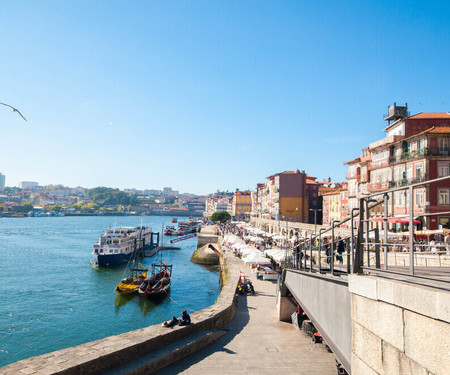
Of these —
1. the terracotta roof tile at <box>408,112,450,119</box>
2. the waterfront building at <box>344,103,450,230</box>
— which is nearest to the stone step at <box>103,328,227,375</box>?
Result: the waterfront building at <box>344,103,450,230</box>

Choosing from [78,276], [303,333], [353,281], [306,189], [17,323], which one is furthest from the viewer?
[306,189]

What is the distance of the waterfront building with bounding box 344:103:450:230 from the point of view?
28.2 metres

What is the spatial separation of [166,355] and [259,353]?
121 inches

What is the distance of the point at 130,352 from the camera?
979cm

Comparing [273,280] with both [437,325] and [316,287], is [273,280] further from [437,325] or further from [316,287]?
[437,325]

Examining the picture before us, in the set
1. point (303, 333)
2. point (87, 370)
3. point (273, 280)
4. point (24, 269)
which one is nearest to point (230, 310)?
point (303, 333)

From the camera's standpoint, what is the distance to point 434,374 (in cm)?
316

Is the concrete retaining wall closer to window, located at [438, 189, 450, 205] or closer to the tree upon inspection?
window, located at [438, 189, 450, 205]

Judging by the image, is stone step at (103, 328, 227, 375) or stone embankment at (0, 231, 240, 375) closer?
stone embankment at (0, 231, 240, 375)

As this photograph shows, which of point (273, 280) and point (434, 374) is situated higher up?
point (434, 374)

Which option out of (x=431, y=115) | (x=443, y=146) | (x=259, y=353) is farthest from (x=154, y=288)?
(x=431, y=115)

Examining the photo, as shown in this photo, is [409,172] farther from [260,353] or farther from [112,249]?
[112,249]

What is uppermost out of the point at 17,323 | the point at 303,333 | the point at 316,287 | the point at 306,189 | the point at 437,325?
the point at 306,189

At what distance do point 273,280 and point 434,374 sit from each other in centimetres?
2230
